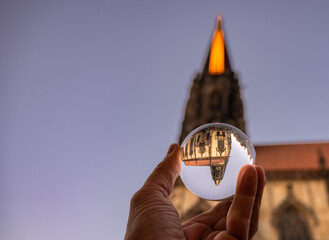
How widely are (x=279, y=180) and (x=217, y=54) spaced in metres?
15.8

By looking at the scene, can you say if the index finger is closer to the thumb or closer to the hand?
the hand

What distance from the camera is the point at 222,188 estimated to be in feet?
5.84

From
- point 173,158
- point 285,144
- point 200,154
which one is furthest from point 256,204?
point 285,144

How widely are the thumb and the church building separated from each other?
11.9m

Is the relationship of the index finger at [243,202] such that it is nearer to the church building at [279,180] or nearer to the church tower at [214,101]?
the church building at [279,180]

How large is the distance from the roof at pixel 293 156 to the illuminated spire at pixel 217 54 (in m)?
8.13

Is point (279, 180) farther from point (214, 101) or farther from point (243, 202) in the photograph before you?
point (243, 202)

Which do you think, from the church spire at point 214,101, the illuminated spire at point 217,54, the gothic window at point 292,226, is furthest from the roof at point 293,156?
the illuminated spire at point 217,54

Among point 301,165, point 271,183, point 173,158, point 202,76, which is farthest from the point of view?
point 202,76

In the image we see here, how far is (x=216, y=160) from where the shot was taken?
1798mm

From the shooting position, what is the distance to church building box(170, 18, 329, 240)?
13.4m

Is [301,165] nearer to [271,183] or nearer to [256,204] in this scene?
[271,183]

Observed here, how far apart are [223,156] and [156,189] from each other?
0.59 m

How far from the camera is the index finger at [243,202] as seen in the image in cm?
161
